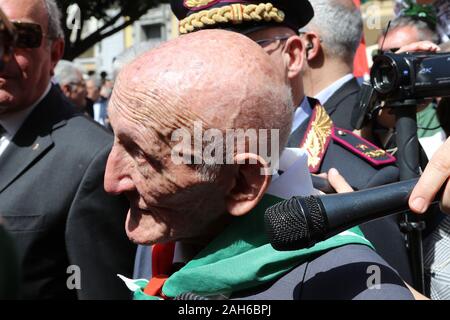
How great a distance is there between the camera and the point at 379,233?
199 centimetres

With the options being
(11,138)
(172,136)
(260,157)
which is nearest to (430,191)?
(260,157)

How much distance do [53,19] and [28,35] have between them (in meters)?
0.18

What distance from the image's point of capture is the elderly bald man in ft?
4.54

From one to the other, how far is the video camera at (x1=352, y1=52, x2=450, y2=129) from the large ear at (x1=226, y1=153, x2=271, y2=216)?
0.73 m

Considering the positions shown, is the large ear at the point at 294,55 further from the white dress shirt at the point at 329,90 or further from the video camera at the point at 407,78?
the white dress shirt at the point at 329,90

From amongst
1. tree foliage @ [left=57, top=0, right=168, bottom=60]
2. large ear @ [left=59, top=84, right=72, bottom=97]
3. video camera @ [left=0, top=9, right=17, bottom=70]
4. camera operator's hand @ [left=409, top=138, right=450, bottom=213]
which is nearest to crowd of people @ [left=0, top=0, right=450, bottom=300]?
camera operator's hand @ [left=409, top=138, right=450, bottom=213]

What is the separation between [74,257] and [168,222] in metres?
0.88

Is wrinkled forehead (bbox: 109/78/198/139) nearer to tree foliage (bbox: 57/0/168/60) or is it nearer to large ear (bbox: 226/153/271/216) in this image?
large ear (bbox: 226/153/271/216)

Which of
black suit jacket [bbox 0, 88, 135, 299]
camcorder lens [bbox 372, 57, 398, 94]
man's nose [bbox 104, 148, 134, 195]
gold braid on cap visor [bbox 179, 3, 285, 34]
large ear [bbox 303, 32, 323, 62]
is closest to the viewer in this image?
man's nose [bbox 104, 148, 134, 195]

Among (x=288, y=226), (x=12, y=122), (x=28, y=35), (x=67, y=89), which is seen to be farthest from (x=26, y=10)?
(x=67, y=89)

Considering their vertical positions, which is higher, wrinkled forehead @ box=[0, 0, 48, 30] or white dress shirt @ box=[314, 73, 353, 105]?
wrinkled forehead @ box=[0, 0, 48, 30]

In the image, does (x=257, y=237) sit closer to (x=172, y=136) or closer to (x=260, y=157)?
(x=260, y=157)

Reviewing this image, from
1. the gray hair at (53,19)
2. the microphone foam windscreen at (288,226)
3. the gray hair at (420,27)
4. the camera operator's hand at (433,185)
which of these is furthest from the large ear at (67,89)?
the camera operator's hand at (433,185)

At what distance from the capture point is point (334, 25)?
311 cm
